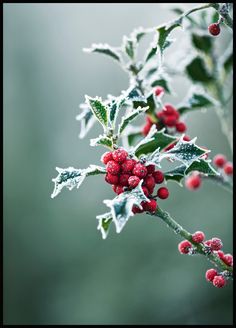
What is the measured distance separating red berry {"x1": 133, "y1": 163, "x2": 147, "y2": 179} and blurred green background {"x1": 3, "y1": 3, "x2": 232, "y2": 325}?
3.81m

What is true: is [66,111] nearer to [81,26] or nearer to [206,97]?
[81,26]

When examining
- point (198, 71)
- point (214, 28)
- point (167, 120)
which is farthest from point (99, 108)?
point (198, 71)

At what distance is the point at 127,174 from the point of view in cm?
125

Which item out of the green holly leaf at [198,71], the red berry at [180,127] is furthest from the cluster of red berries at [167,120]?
the green holly leaf at [198,71]

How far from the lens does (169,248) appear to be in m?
5.57

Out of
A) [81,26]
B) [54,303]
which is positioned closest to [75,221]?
[54,303]

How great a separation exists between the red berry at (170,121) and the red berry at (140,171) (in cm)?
62

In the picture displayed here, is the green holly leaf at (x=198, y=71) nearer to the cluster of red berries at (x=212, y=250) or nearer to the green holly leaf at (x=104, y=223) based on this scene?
the cluster of red berries at (x=212, y=250)

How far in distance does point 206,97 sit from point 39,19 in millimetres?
6210

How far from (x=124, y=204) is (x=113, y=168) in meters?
0.14

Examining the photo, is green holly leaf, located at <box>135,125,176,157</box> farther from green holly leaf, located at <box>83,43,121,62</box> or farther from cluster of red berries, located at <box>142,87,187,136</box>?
green holly leaf, located at <box>83,43,121,62</box>

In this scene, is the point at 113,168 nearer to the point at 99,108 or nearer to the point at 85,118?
the point at 99,108

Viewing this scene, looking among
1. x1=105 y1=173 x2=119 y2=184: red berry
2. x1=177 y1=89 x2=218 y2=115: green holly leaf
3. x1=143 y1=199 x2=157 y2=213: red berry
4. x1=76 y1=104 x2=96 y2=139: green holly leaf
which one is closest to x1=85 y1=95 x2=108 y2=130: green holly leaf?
x1=105 y1=173 x2=119 y2=184: red berry

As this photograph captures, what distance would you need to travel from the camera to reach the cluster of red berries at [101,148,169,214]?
1.23 m
